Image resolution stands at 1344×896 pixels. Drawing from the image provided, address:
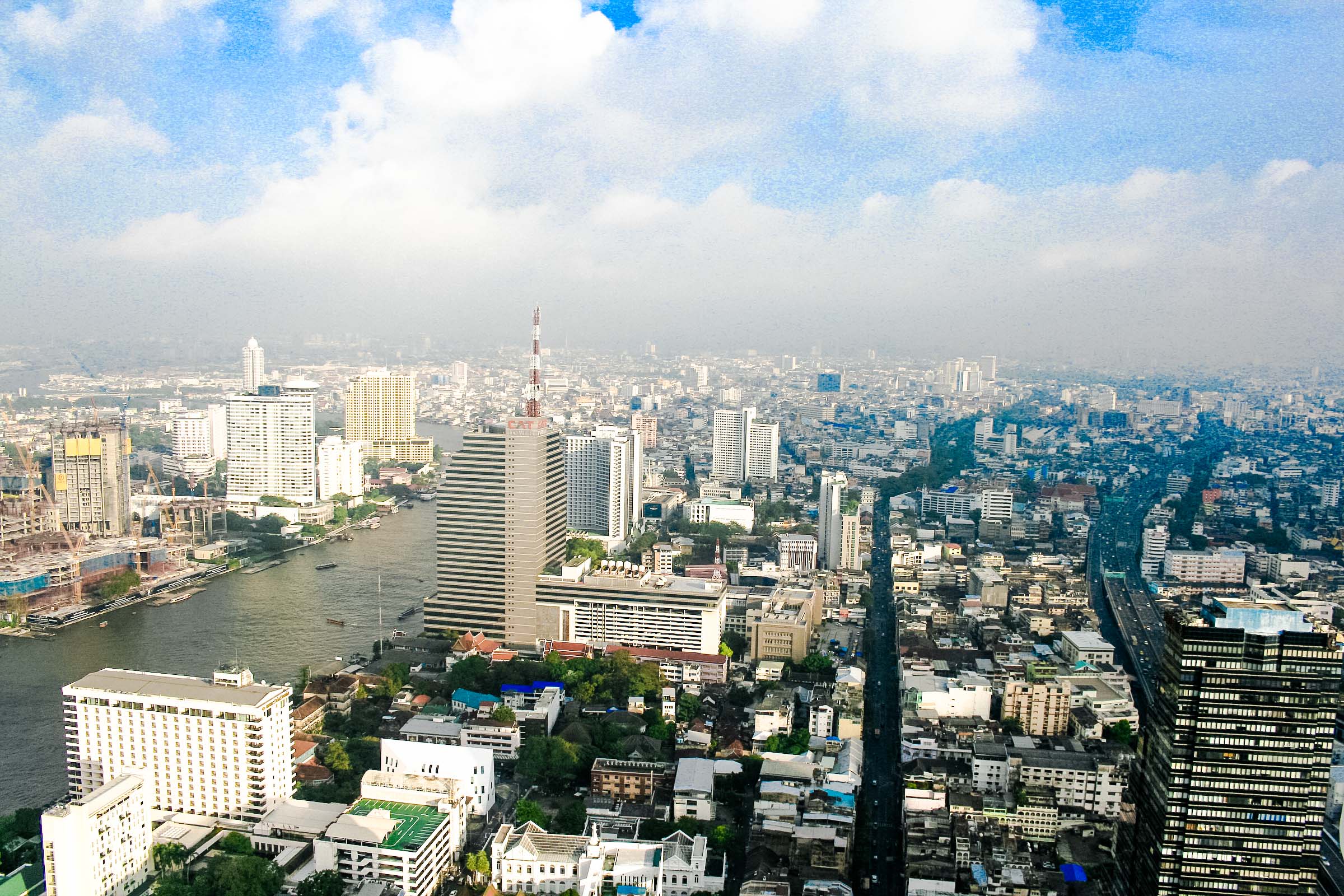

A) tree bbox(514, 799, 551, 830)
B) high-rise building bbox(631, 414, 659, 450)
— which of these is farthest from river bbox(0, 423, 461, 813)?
high-rise building bbox(631, 414, 659, 450)

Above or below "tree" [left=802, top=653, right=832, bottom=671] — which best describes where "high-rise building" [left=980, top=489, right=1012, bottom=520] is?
above

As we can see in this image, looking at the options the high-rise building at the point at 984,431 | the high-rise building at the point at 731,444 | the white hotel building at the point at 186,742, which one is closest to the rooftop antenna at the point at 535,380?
the white hotel building at the point at 186,742

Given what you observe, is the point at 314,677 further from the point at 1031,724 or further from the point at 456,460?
the point at 1031,724

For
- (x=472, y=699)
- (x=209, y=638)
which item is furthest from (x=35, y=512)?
(x=472, y=699)

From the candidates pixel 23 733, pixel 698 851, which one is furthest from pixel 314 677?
pixel 698 851

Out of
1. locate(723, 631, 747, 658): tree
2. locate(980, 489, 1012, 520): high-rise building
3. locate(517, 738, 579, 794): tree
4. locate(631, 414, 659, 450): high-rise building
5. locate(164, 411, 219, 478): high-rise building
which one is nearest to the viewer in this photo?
locate(517, 738, 579, 794): tree

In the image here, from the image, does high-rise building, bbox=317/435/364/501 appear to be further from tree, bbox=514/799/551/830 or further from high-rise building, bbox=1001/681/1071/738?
high-rise building, bbox=1001/681/1071/738
